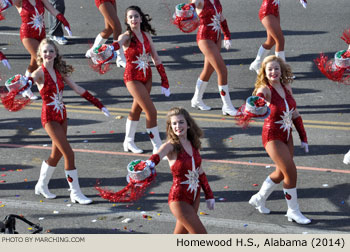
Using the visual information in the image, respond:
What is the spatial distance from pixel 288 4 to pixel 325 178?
9.31 m

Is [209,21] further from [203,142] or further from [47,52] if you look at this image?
[47,52]

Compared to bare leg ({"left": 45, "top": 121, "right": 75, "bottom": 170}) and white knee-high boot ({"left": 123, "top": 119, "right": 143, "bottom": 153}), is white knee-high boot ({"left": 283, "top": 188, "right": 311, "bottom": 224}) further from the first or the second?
white knee-high boot ({"left": 123, "top": 119, "right": 143, "bottom": 153})

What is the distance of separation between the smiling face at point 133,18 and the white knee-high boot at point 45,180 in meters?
2.55

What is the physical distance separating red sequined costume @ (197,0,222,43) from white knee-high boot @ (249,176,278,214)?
3819 mm

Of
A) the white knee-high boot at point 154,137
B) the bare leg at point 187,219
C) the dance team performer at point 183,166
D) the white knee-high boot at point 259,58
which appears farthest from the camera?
the white knee-high boot at point 259,58

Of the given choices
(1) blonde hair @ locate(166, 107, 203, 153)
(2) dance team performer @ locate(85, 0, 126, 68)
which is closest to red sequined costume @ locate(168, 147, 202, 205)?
(1) blonde hair @ locate(166, 107, 203, 153)

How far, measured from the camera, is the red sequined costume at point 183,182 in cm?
838

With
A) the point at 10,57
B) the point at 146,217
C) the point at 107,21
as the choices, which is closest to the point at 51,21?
the point at 10,57

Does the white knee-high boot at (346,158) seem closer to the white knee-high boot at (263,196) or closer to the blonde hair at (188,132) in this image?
the white knee-high boot at (263,196)

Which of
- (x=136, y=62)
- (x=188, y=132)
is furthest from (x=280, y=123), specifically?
(x=136, y=62)

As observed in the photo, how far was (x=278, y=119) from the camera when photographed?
9.73 m

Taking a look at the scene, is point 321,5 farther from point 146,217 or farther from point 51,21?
point 146,217

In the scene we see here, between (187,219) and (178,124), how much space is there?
42.2 inches

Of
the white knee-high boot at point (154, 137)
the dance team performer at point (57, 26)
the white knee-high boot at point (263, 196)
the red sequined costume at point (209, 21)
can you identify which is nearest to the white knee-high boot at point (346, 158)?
the white knee-high boot at point (263, 196)
